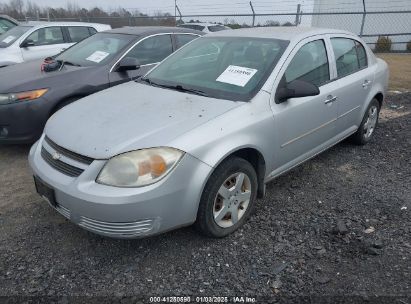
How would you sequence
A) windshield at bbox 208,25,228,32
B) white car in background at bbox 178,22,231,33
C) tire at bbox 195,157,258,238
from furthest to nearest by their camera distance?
windshield at bbox 208,25,228,32 → white car in background at bbox 178,22,231,33 → tire at bbox 195,157,258,238

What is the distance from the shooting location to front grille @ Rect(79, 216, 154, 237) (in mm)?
2576

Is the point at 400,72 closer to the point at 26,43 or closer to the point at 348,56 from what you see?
the point at 348,56

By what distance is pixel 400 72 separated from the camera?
11.2m

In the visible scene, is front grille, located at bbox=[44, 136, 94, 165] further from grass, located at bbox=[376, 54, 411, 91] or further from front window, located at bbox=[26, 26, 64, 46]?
grass, located at bbox=[376, 54, 411, 91]

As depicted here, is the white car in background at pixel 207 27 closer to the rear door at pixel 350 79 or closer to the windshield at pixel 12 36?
the windshield at pixel 12 36

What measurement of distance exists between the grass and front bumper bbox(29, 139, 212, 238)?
7.71m

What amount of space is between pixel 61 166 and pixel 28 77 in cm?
244

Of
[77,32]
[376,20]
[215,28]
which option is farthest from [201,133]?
[376,20]

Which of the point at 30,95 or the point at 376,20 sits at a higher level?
the point at 30,95

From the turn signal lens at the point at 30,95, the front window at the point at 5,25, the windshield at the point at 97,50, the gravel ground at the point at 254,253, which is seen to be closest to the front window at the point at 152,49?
the windshield at the point at 97,50

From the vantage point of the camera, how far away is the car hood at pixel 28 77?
4496mm

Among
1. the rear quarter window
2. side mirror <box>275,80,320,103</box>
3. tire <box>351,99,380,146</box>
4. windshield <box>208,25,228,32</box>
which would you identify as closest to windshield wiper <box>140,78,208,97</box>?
side mirror <box>275,80,320,103</box>

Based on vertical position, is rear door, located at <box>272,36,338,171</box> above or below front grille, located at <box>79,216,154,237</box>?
above

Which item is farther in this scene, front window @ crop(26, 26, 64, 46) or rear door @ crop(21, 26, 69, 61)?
front window @ crop(26, 26, 64, 46)
